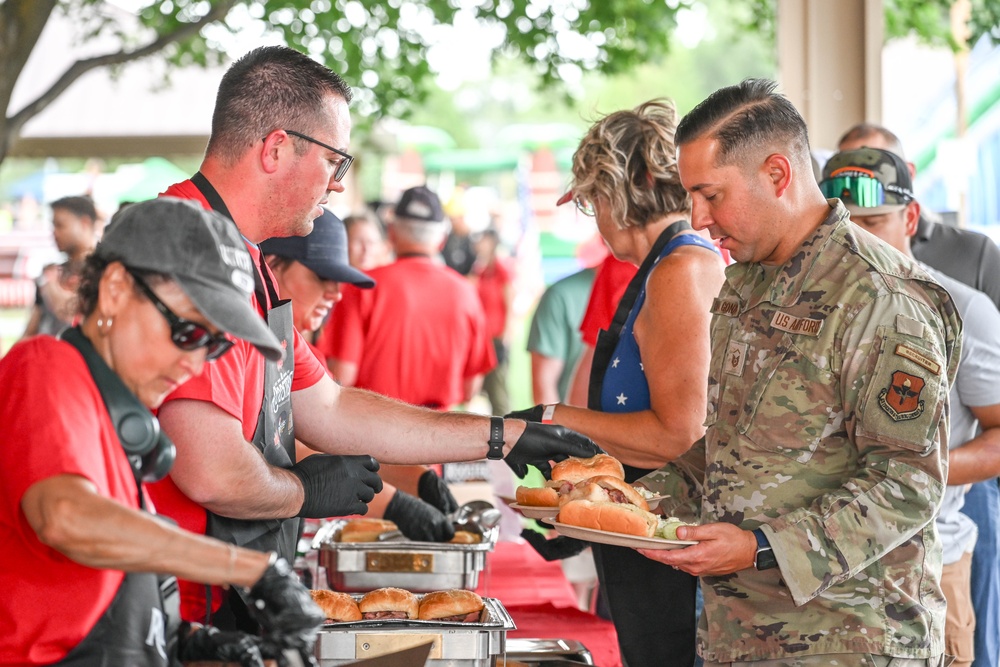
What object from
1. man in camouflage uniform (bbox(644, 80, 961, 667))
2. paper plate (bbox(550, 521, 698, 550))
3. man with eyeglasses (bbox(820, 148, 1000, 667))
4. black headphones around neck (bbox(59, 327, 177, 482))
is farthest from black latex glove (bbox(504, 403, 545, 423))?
black headphones around neck (bbox(59, 327, 177, 482))

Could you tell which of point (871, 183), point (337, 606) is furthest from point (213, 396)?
point (871, 183)

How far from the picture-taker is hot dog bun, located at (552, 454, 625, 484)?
2393mm

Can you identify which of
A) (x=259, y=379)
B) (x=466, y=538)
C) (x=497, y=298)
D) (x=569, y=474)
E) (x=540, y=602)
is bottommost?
(x=540, y=602)

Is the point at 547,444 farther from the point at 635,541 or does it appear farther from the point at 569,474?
the point at 635,541

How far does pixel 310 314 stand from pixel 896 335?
2.04m

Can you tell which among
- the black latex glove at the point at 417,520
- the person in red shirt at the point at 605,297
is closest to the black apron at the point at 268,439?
the black latex glove at the point at 417,520

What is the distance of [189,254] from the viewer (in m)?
1.40

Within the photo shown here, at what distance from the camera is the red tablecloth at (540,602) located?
286 centimetres

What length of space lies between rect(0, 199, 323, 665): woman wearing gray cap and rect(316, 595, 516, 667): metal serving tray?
0.56 meters

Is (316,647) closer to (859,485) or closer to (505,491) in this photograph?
(859,485)

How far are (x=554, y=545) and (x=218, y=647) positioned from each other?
1549mm

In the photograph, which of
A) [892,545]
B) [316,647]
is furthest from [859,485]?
→ [316,647]

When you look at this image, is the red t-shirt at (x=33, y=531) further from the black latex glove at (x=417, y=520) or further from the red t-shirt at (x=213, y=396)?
the black latex glove at (x=417, y=520)

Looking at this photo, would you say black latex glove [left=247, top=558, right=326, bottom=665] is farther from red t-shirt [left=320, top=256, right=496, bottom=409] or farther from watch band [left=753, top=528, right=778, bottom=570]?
red t-shirt [left=320, top=256, right=496, bottom=409]
